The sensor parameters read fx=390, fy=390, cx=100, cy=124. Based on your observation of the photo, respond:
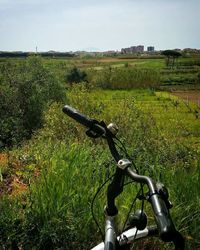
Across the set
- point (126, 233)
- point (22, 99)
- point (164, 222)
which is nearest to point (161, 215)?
point (164, 222)

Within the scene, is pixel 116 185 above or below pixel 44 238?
above

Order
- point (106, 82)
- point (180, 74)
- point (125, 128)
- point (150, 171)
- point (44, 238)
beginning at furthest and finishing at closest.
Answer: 1. point (180, 74)
2. point (106, 82)
3. point (125, 128)
4. point (150, 171)
5. point (44, 238)

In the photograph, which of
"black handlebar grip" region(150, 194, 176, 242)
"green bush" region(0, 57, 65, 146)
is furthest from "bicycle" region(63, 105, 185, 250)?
"green bush" region(0, 57, 65, 146)

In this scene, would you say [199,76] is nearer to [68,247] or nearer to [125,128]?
[125,128]

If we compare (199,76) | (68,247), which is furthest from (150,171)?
(199,76)

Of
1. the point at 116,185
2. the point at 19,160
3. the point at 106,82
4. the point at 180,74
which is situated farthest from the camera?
the point at 180,74

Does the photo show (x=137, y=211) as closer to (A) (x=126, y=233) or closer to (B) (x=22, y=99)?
(A) (x=126, y=233)

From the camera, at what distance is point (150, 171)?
508 centimetres

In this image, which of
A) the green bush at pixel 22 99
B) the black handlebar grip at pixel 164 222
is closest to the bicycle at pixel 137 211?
the black handlebar grip at pixel 164 222

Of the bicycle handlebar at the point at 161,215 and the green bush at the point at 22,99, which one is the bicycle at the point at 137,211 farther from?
the green bush at the point at 22,99

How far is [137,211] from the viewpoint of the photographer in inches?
61.6

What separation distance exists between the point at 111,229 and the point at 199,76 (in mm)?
81682

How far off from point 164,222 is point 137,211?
37cm

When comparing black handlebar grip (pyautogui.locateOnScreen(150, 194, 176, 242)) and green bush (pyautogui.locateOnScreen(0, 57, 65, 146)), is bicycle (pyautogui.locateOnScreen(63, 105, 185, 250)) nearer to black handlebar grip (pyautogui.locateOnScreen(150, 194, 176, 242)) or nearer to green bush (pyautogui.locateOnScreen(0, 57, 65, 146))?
black handlebar grip (pyautogui.locateOnScreen(150, 194, 176, 242))
